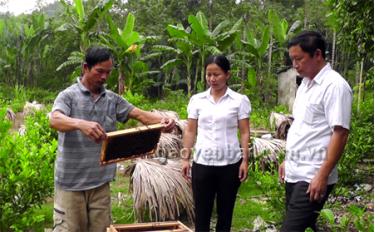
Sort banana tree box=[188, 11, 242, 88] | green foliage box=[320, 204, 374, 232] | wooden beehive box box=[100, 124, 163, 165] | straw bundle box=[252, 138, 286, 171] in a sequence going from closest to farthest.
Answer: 1. green foliage box=[320, 204, 374, 232]
2. wooden beehive box box=[100, 124, 163, 165]
3. straw bundle box=[252, 138, 286, 171]
4. banana tree box=[188, 11, 242, 88]

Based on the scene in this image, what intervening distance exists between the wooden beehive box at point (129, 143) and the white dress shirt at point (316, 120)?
954mm

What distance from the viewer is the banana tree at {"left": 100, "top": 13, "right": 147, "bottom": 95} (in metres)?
11.4

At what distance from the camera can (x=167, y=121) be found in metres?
3.22

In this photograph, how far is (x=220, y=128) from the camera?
3381mm

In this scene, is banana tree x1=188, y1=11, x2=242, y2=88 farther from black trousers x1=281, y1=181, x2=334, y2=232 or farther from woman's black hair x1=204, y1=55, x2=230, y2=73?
black trousers x1=281, y1=181, x2=334, y2=232

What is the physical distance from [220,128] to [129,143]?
703 mm

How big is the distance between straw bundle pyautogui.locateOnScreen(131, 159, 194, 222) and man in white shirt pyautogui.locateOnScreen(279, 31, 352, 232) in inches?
86.0

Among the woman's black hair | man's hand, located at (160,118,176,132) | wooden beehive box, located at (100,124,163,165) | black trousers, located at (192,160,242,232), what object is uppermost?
the woman's black hair

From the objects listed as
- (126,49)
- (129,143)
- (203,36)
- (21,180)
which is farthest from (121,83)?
(129,143)

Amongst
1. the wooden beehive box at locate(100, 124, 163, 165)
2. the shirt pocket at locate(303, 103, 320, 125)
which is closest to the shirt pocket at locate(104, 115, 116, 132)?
the wooden beehive box at locate(100, 124, 163, 165)

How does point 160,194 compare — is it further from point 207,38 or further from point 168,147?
point 207,38

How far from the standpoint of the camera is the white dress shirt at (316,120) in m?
2.43

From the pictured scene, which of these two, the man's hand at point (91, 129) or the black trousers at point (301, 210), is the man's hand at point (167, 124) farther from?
the black trousers at point (301, 210)

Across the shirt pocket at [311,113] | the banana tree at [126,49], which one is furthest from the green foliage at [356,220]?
the banana tree at [126,49]
